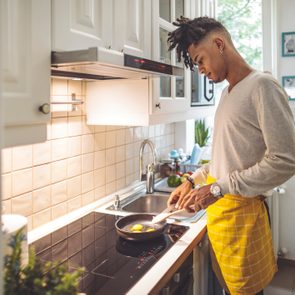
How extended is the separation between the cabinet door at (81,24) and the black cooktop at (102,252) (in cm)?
73

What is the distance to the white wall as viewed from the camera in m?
2.73

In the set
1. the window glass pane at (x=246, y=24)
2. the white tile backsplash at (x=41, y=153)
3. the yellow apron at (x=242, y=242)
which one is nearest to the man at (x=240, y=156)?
the yellow apron at (x=242, y=242)

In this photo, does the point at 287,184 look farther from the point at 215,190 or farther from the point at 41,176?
the point at 41,176

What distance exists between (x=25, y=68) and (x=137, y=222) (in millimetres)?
969

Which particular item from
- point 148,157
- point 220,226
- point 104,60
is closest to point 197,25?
point 104,60

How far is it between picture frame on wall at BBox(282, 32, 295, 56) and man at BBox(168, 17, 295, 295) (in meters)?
1.58

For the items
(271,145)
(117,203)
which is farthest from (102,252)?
(271,145)

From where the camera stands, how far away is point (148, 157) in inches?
92.7

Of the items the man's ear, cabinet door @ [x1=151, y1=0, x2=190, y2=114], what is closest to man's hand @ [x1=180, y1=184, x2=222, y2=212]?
cabinet door @ [x1=151, y1=0, x2=190, y2=114]

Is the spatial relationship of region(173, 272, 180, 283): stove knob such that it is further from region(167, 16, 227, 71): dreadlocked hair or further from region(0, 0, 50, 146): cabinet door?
region(167, 16, 227, 71): dreadlocked hair

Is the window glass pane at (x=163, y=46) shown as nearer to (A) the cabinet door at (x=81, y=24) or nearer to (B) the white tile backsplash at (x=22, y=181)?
(A) the cabinet door at (x=81, y=24)

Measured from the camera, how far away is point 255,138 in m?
1.31

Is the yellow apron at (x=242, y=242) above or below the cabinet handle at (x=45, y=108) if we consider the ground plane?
below

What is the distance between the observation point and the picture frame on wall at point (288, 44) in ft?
8.94
